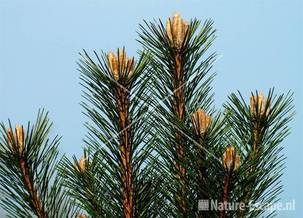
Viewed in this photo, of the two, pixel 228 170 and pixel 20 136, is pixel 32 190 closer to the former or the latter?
pixel 20 136

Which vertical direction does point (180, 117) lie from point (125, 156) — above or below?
above

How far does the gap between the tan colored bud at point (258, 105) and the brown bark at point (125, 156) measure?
34 cm

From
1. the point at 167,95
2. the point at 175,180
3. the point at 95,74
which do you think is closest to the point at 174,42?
the point at 167,95

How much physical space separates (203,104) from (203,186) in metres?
0.32

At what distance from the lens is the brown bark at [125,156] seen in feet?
3.76

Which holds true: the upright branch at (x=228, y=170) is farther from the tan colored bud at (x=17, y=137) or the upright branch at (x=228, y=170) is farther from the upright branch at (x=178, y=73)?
the tan colored bud at (x=17, y=137)

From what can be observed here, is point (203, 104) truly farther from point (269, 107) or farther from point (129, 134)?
point (129, 134)

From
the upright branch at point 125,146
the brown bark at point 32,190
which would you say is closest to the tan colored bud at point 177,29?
the upright branch at point 125,146

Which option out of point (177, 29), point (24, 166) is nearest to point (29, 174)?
point (24, 166)

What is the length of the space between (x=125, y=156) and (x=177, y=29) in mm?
358

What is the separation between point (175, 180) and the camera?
117 cm

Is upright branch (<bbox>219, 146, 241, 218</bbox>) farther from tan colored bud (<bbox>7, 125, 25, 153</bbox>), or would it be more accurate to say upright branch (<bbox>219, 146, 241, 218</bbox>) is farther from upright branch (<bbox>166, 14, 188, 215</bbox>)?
tan colored bud (<bbox>7, 125, 25, 153</bbox>)

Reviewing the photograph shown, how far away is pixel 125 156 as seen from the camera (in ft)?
3.78

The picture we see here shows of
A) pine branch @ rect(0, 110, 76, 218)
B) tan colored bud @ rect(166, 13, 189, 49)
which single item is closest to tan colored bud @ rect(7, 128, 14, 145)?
pine branch @ rect(0, 110, 76, 218)
